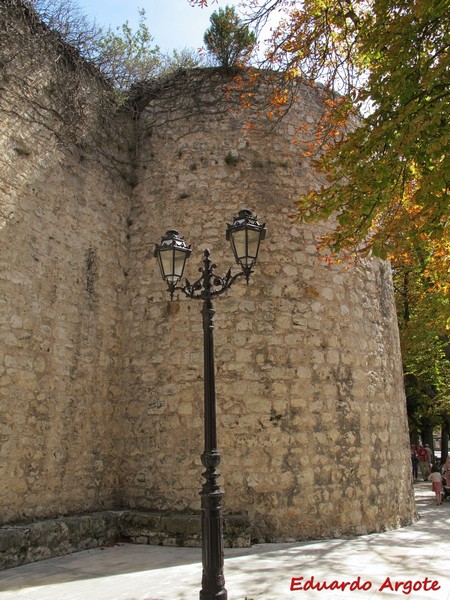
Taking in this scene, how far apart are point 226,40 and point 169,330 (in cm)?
557

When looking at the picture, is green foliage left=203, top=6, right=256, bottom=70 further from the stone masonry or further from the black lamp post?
A: the black lamp post

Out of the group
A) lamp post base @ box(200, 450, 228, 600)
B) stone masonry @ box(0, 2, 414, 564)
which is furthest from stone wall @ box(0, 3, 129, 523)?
lamp post base @ box(200, 450, 228, 600)

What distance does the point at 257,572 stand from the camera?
570 cm

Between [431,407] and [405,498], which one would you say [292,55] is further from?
[431,407]

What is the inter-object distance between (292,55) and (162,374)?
4940mm

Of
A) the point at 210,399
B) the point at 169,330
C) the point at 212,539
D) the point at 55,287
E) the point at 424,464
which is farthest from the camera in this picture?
the point at 424,464

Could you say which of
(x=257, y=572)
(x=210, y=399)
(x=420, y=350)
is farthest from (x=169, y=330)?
(x=420, y=350)

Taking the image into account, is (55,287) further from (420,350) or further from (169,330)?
(420,350)

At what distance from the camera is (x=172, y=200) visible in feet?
29.2

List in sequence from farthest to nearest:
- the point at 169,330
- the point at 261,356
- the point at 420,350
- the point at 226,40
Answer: the point at 420,350
the point at 226,40
the point at 169,330
the point at 261,356

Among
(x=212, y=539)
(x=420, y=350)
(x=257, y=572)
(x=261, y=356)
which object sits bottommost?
(x=257, y=572)

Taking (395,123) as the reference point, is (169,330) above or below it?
below

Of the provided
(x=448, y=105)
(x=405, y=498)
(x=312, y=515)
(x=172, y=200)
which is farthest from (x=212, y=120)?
(x=405, y=498)

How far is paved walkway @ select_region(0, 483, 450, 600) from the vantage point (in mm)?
4953
